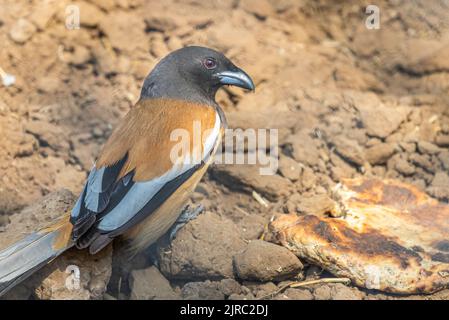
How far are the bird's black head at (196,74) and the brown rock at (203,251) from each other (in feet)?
3.51

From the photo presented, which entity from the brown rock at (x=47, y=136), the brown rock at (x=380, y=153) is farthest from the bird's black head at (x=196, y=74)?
the brown rock at (x=380, y=153)

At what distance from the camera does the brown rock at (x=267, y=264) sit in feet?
17.3

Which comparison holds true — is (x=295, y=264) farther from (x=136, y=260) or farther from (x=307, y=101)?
(x=307, y=101)

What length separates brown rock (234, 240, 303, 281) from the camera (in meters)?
5.28

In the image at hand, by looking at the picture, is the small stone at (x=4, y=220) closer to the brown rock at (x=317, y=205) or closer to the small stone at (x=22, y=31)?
the small stone at (x=22, y=31)

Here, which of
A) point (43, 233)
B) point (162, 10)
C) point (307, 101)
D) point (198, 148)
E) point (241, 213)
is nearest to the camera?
point (43, 233)

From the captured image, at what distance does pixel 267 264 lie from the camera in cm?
528

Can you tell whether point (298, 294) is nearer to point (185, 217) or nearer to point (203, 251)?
point (203, 251)

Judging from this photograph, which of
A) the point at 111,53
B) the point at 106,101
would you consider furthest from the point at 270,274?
the point at 111,53

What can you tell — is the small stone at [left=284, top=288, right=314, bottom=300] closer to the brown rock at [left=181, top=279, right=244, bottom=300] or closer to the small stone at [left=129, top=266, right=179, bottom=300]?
the brown rock at [left=181, top=279, right=244, bottom=300]

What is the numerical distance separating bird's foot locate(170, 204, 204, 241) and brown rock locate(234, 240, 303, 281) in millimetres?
601

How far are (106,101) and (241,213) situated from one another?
2.00 m

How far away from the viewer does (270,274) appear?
17.4 ft

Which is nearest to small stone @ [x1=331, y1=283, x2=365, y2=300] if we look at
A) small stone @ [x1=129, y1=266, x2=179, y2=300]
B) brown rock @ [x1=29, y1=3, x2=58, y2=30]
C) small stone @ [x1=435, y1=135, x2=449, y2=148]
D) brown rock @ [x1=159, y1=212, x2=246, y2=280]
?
brown rock @ [x1=159, y1=212, x2=246, y2=280]
